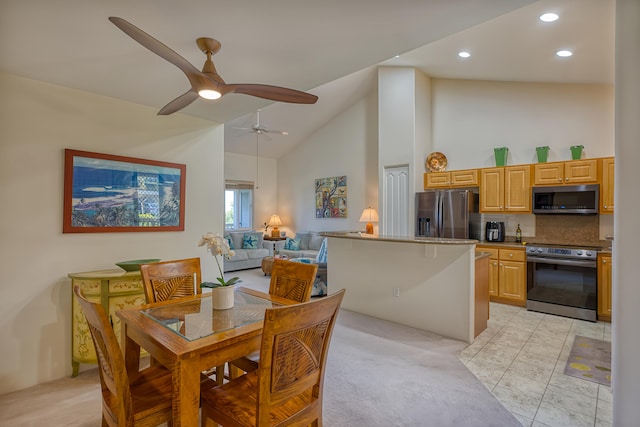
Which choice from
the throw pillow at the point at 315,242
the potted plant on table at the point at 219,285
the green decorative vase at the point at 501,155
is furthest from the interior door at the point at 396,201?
the potted plant on table at the point at 219,285

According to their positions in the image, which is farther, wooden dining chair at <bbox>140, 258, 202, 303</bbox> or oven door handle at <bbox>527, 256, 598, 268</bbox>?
oven door handle at <bbox>527, 256, 598, 268</bbox>

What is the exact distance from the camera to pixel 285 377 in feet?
4.36

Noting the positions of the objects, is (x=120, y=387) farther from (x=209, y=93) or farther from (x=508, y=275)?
(x=508, y=275)

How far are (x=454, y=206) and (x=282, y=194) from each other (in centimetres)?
502

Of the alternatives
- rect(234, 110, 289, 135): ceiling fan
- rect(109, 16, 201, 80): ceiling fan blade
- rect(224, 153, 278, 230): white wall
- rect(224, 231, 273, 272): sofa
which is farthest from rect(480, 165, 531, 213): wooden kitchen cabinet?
rect(224, 153, 278, 230): white wall

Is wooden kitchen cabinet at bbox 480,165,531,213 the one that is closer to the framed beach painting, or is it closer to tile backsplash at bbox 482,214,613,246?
tile backsplash at bbox 482,214,613,246

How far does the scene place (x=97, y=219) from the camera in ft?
9.21

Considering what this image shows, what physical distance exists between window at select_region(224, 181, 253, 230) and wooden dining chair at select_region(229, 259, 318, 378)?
19.6 feet

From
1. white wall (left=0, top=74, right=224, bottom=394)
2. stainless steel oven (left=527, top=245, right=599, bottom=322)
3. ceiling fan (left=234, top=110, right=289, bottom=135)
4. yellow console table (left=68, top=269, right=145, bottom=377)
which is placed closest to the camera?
white wall (left=0, top=74, right=224, bottom=394)

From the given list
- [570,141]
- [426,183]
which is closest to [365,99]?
[426,183]

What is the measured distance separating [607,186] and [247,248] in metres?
6.55

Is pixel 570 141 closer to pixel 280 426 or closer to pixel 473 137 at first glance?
pixel 473 137

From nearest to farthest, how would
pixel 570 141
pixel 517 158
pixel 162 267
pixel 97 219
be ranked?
1. pixel 162 267
2. pixel 97 219
3. pixel 570 141
4. pixel 517 158

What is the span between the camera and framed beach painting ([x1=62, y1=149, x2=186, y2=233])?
2.68 meters
